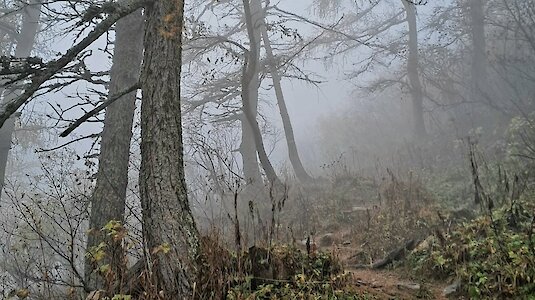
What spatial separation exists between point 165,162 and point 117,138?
282 cm

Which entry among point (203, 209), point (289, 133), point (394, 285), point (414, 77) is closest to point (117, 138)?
point (203, 209)

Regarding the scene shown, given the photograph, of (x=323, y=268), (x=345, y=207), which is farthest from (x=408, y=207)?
(x=323, y=268)

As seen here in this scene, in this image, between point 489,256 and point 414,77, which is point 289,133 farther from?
point 489,256

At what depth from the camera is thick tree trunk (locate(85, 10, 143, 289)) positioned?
6.02m

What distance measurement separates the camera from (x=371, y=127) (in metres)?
26.1

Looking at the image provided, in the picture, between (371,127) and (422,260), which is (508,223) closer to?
(422,260)

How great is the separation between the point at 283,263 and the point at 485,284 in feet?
5.74

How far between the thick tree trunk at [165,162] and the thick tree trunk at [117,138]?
5.98 feet

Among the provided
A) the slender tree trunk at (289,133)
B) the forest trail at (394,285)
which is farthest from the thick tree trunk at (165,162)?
the slender tree trunk at (289,133)

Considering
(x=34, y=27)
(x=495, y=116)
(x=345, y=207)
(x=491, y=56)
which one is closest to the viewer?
(x=345, y=207)

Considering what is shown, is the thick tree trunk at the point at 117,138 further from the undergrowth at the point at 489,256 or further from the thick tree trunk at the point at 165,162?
the undergrowth at the point at 489,256

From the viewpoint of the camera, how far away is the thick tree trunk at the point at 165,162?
3.47 m

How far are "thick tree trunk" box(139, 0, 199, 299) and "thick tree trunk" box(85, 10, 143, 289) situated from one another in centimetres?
182

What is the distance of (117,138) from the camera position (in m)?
6.40
